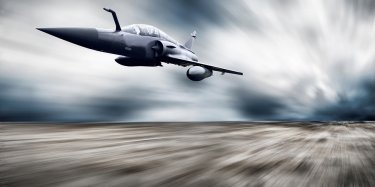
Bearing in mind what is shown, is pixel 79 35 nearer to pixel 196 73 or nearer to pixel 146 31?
pixel 146 31

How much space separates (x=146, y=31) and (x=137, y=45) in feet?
6.04

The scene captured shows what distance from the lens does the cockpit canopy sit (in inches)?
928

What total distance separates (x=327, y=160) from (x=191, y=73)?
16.2m

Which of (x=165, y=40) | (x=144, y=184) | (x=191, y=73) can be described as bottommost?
(x=144, y=184)

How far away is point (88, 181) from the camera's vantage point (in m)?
4.09

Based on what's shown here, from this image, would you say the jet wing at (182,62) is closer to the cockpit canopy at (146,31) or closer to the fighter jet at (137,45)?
the fighter jet at (137,45)

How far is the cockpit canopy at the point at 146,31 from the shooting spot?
2358cm

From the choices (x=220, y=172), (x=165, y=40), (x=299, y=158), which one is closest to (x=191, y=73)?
(x=165, y=40)

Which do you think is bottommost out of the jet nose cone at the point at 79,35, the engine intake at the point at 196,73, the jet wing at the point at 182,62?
the engine intake at the point at 196,73

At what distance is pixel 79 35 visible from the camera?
2012cm

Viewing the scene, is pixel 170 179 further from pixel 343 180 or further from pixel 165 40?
pixel 165 40

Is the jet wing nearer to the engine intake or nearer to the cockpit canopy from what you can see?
the engine intake

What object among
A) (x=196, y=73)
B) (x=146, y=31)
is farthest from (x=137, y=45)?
(x=196, y=73)

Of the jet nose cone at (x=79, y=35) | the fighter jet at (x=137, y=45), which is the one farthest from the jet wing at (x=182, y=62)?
the jet nose cone at (x=79, y=35)
